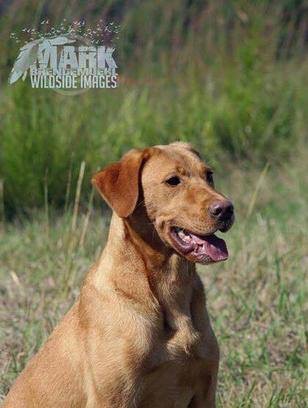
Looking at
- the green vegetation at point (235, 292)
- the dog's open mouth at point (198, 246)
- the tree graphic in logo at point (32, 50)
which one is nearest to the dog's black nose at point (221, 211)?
the dog's open mouth at point (198, 246)

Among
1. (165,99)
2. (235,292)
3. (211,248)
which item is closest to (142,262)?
(211,248)

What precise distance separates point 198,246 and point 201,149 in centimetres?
526

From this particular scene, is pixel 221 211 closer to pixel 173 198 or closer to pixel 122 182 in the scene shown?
pixel 173 198

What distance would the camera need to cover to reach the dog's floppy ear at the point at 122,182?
3.91 meters

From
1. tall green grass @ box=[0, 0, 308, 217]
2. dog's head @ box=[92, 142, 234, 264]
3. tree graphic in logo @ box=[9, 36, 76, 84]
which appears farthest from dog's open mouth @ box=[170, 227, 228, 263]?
tall green grass @ box=[0, 0, 308, 217]

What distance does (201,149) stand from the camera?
9.12 m

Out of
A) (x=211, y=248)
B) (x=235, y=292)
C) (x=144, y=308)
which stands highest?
(x=211, y=248)

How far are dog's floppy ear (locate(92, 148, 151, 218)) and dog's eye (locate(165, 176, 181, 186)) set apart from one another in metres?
0.12

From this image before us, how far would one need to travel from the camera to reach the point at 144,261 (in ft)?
13.2

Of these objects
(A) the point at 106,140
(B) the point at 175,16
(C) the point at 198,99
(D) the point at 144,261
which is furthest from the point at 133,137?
(D) the point at 144,261

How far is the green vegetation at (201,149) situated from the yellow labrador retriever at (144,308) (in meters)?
0.79

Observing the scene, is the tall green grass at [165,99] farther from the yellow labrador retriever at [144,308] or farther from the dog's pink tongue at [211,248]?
the dog's pink tongue at [211,248]

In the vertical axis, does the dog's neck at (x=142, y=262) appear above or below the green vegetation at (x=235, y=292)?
above

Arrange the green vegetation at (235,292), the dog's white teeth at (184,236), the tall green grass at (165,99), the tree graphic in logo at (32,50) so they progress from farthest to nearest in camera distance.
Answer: the tall green grass at (165,99)
the tree graphic in logo at (32,50)
the green vegetation at (235,292)
the dog's white teeth at (184,236)
